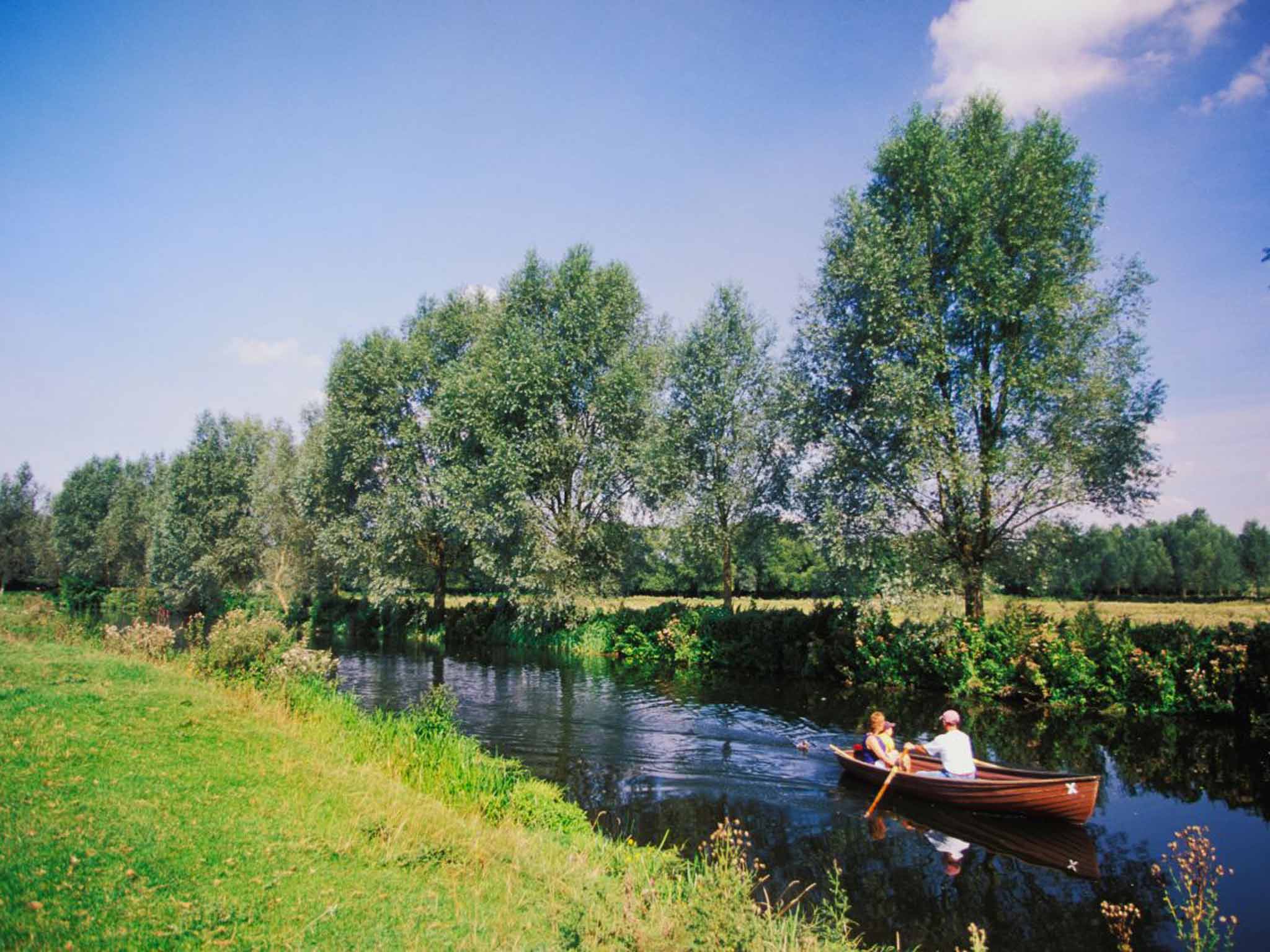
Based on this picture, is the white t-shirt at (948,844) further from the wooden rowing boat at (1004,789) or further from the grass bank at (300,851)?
the grass bank at (300,851)

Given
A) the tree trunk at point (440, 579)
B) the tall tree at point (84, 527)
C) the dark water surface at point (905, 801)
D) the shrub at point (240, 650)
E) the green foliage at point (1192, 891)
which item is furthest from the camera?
the tall tree at point (84, 527)

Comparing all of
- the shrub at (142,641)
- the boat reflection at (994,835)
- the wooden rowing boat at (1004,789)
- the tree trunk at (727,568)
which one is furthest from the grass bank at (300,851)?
the tree trunk at (727,568)

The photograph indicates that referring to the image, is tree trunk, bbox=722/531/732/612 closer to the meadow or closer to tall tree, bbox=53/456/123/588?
the meadow

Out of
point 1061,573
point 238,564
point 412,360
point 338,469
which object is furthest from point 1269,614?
point 238,564

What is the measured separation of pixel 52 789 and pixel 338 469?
35642mm

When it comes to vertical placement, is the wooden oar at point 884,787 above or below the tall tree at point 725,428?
below

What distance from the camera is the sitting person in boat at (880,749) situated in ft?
48.2

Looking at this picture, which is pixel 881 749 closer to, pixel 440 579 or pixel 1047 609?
pixel 1047 609

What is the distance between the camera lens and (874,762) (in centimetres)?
1480

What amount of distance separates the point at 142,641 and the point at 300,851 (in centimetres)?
1514

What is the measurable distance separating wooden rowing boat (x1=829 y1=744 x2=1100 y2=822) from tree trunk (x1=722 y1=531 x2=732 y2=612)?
17571 millimetres

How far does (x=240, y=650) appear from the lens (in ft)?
55.9

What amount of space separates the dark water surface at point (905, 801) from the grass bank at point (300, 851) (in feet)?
5.92

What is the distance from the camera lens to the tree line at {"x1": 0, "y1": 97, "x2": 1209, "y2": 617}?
896 inches
